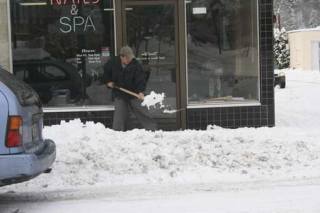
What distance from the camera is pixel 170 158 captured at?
8742 mm

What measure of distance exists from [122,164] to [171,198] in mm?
1378

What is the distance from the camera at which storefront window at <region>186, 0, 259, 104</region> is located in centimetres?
1209

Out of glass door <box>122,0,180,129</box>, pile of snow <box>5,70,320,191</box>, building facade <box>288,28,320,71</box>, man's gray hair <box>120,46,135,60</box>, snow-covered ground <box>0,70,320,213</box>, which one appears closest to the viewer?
snow-covered ground <box>0,70,320,213</box>

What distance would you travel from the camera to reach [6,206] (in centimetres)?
712

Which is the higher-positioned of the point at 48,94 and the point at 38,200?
the point at 48,94

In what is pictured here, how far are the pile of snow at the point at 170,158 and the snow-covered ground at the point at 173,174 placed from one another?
0.04 ft

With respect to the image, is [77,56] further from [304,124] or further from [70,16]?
[304,124]

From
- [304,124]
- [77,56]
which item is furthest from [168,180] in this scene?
[304,124]

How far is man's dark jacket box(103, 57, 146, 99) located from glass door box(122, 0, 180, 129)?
82cm

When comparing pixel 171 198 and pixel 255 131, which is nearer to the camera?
pixel 171 198

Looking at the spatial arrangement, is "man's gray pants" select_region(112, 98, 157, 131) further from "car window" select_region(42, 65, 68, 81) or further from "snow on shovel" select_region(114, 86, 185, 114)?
"car window" select_region(42, 65, 68, 81)

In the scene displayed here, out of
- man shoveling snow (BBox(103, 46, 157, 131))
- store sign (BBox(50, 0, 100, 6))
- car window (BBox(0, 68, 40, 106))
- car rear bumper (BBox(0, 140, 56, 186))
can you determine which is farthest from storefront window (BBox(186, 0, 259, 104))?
car rear bumper (BBox(0, 140, 56, 186))

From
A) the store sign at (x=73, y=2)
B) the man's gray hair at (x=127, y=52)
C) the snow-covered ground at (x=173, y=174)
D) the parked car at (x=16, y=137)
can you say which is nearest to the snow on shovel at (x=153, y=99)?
the man's gray hair at (x=127, y=52)

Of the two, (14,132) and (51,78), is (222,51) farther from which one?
(14,132)
